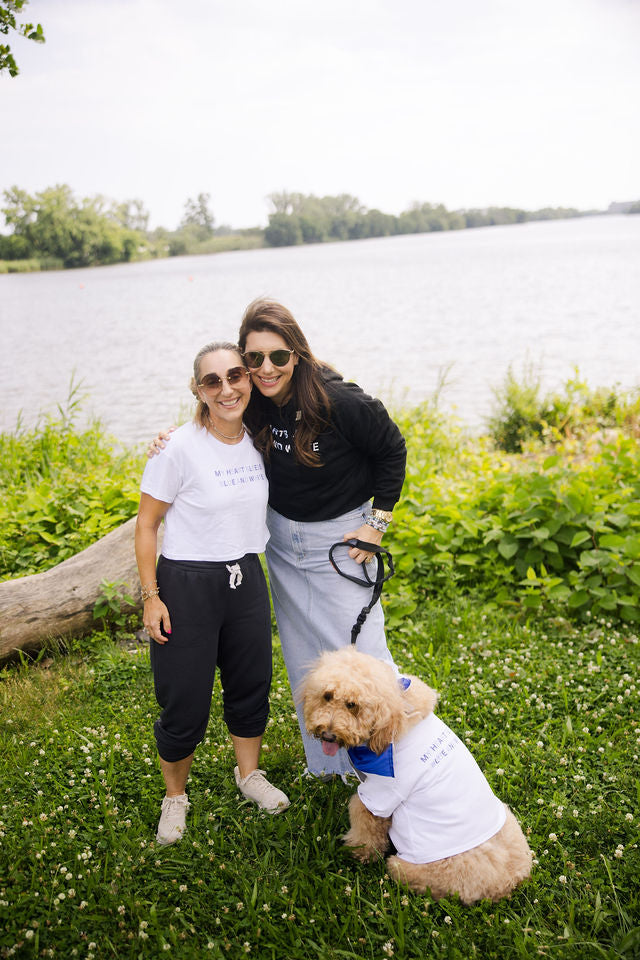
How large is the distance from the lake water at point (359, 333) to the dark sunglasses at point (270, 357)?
509 millimetres

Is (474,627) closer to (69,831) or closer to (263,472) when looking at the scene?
(263,472)

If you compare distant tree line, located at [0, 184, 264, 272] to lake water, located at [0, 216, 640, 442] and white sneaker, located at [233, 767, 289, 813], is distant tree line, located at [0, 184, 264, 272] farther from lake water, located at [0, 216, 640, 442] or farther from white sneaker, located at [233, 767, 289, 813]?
white sneaker, located at [233, 767, 289, 813]

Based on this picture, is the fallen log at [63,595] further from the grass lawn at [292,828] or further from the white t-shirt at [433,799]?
the white t-shirt at [433,799]

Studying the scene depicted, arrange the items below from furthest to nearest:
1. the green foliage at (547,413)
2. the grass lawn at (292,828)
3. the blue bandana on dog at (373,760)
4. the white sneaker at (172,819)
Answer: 1. the green foliage at (547,413)
2. the white sneaker at (172,819)
3. the blue bandana on dog at (373,760)
4. the grass lawn at (292,828)

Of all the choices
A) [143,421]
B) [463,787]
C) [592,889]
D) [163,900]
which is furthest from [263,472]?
[143,421]

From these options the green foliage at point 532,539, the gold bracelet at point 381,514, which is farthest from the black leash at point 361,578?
the green foliage at point 532,539

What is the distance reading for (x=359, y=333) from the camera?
2270cm

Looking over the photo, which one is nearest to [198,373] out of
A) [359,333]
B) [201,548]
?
[201,548]

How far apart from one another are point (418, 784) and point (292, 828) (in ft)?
3.11

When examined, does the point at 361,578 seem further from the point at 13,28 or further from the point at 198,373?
the point at 13,28

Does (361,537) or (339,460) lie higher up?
(339,460)

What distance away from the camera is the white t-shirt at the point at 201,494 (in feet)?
9.94

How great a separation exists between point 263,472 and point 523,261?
55289 mm

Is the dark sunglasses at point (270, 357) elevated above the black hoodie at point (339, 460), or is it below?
above
